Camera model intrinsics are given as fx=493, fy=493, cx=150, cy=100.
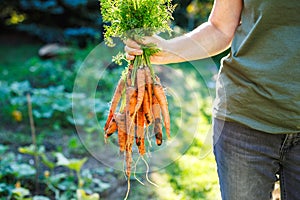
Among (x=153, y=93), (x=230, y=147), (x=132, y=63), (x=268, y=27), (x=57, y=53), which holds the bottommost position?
(x=57, y=53)

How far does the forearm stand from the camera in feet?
5.33

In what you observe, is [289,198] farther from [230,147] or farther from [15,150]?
[15,150]

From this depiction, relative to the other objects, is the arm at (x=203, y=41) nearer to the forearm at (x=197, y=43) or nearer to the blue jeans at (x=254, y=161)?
the forearm at (x=197, y=43)

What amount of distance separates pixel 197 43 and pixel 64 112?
9.68 feet

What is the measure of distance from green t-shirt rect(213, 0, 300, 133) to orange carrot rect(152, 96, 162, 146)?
290 mm

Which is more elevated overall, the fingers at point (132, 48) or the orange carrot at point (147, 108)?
the fingers at point (132, 48)

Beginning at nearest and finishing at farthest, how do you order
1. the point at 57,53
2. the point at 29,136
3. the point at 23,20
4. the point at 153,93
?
1. the point at 153,93
2. the point at 29,136
3. the point at 57,53
4. the point at 23,20

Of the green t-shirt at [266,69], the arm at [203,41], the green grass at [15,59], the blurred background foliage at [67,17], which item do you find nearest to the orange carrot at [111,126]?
the arm at [203,41]

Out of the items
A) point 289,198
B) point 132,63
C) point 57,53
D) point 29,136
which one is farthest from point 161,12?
point 57,53

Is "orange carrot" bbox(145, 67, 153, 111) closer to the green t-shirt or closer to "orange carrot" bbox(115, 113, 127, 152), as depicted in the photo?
"orange carrot" bbox(115, 113, 127, 152)

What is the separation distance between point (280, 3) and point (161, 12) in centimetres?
37

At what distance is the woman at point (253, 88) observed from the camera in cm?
141

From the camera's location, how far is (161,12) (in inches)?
61.6

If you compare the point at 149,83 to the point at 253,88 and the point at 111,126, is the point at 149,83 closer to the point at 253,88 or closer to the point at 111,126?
the point at 111,126
